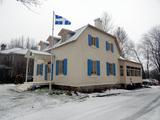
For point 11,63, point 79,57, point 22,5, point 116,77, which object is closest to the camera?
point 22,5

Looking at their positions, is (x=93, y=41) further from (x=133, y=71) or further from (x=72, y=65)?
(x=133, y=71)

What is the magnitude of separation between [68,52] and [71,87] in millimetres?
3437

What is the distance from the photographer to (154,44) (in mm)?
38156

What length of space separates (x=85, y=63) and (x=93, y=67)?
1.34 metres

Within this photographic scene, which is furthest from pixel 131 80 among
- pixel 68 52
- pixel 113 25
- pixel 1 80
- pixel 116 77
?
pixel 1 80

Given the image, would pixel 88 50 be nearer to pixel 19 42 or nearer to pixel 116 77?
pixel 116 77

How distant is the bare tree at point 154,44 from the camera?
37250 mm

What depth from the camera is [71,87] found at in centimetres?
1264

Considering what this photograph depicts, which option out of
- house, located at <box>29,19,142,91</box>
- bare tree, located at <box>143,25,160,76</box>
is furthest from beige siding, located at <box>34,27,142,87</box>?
bare tree, located at <box>143,25,160,76</box>

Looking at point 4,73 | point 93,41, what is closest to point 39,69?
point 93,41

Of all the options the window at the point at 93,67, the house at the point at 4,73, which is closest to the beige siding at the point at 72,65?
the window at the point at 93,67

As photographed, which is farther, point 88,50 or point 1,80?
point 1,80

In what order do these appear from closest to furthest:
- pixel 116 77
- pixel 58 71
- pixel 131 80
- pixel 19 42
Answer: pixel 58 71
pixel 116 77
pixel 131 80
pixel 19 42

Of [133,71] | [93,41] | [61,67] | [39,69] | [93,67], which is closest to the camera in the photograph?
[93,67]
